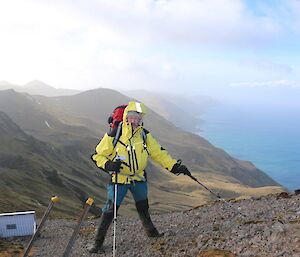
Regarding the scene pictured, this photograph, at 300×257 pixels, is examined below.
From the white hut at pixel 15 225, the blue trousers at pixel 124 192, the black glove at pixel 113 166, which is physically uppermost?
the black glove at pixel 113 166

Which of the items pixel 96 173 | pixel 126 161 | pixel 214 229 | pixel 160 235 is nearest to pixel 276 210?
pixel 214 229

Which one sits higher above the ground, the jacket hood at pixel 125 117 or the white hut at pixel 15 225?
the jacket hood at pixel 125 117

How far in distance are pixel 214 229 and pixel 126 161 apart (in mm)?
4629

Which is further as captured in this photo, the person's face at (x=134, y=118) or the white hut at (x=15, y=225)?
the white hut at (x=15, y=225)

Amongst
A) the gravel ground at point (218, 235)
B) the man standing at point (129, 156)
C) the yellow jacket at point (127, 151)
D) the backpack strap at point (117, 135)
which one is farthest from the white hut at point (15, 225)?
the backpack strap at point (117, 135)

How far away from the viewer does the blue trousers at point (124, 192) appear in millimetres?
12945

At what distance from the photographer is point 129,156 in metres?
12.7

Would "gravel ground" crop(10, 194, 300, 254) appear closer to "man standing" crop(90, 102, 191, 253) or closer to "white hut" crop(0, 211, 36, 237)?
"white hut" crop(0, 211, 36, 237)

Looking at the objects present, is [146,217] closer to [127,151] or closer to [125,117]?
[127,151]

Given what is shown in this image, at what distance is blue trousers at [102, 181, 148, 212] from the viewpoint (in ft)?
42.5

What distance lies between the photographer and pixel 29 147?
12781 centimetres

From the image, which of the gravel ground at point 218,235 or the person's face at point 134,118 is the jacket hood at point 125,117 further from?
the gravel ground at point 218,235

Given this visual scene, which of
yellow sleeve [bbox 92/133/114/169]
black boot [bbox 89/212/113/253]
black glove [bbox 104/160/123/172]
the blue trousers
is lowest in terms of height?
black boot [bbox 89/212/113/253]

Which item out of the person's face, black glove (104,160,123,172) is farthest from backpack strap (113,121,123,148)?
black glove (104,160,123,172)
